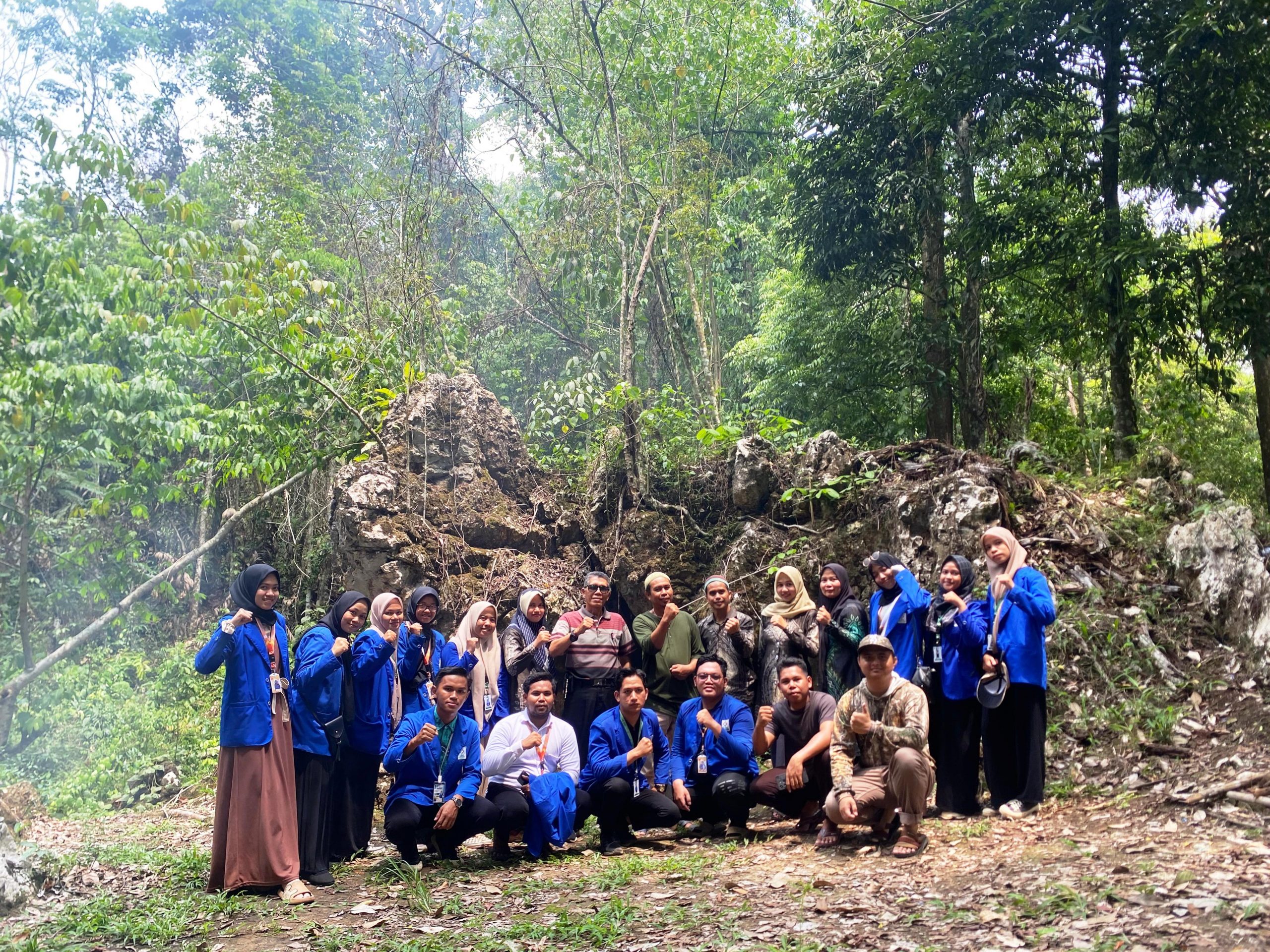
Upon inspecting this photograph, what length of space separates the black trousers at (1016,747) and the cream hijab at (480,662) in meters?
3.15

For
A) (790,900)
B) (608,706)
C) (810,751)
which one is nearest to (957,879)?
(790,900)

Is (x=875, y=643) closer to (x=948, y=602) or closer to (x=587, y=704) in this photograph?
(x=948, y=602)

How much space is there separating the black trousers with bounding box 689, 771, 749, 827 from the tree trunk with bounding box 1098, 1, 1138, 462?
5.65 m

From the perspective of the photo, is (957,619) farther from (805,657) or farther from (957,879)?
(957,879)

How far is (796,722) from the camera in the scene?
18.6ft

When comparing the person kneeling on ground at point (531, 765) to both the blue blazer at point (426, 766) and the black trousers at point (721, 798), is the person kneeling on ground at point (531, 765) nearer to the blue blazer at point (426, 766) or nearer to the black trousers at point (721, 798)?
the blue blazer at point (426, 766)

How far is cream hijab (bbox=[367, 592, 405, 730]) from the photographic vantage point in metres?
5.59

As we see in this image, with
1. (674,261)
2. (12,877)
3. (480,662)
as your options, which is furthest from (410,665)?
(674,261)

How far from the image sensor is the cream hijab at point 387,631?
5594mm

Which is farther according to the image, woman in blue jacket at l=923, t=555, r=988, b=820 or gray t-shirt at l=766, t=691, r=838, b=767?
gray t-shirt at l=766, t=691, r=838, b=767

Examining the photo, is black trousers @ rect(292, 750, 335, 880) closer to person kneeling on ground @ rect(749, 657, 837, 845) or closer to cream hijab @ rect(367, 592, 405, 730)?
cream hijab @ rect(367, 592, 405, 730)

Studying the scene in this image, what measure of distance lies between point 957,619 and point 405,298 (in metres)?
7.13

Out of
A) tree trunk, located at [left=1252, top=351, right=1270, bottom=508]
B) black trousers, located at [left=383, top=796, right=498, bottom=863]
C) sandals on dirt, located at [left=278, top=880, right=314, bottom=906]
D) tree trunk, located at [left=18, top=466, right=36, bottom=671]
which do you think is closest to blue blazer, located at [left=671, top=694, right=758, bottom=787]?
black trousers, located at [left=383, top=796, right=498, bottom=863]

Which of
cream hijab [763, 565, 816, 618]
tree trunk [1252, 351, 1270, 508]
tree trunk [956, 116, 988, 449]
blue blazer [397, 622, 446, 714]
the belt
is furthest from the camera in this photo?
tree trunk [956, 116, 988, 449]
